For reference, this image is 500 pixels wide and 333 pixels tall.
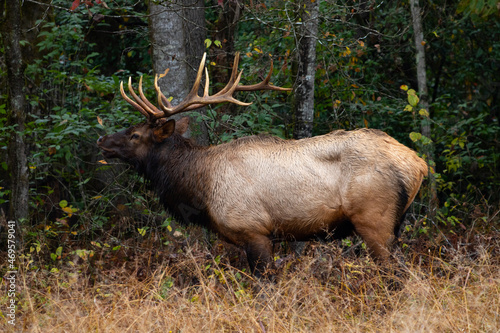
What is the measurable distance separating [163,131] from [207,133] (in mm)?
1220

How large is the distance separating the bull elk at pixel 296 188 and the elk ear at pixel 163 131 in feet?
0.22

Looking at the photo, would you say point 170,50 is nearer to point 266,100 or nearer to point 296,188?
point 266,100

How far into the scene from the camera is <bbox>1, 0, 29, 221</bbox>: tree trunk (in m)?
6.89

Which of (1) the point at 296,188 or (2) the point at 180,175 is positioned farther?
(2) the point at 180,175

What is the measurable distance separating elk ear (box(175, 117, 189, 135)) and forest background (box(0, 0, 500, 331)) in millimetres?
389

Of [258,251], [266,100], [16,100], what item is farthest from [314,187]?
[16,100]

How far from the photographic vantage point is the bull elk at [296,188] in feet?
18.3

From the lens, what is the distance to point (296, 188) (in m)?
5.79

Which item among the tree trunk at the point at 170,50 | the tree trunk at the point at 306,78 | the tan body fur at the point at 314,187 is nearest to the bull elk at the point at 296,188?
the tan body fur at the point at 314,187

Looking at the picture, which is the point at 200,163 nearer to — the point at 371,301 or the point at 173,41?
the point at 173,41

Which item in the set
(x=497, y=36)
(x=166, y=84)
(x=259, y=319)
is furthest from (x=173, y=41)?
(x=497, y=36)

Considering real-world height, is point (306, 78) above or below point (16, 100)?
above

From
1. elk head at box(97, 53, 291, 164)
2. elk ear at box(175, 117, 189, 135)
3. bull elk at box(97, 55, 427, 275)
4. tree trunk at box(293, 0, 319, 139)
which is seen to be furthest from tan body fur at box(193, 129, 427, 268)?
tree trunk at box(293, 0, 319, 139)

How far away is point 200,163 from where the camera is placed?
633 cm
